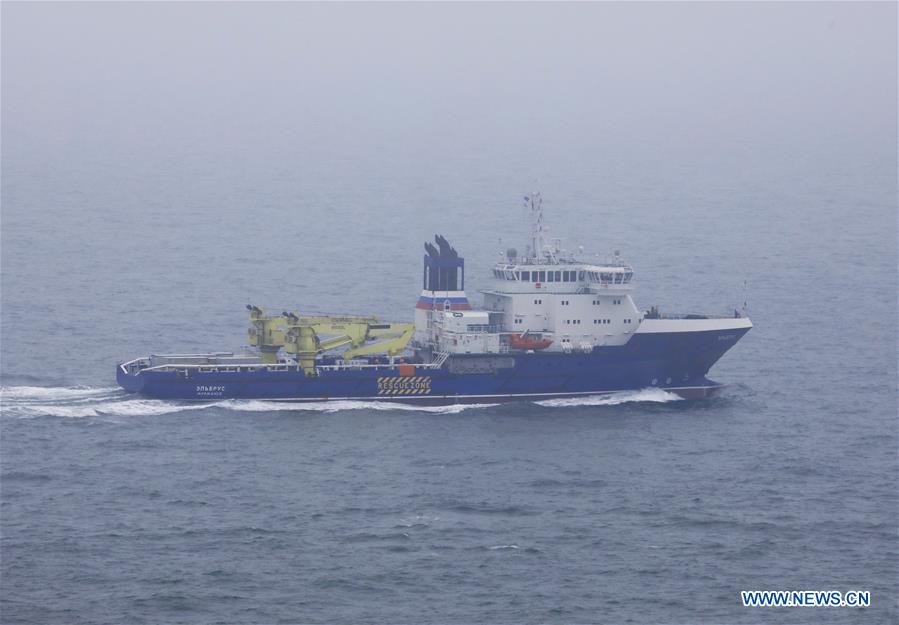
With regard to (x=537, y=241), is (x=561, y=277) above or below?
below

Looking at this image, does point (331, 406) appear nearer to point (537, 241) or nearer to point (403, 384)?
point (403, 384)

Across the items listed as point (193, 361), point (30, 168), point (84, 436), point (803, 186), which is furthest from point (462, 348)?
point (30, 168)

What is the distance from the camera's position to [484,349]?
236 ft

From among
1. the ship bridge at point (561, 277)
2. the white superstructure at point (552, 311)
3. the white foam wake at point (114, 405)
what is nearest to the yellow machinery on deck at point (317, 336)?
the white foam wake at point (114, 405)

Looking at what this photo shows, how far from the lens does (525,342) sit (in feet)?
238

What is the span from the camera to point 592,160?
177000 mm

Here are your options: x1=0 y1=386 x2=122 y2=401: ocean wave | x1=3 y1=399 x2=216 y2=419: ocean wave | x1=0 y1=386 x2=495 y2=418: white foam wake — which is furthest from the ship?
x1=0 y1=386 x2=122 y2=401: ocean wave

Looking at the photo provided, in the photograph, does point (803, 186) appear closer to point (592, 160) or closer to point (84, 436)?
point (592, 160)

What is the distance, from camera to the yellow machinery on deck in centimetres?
7000

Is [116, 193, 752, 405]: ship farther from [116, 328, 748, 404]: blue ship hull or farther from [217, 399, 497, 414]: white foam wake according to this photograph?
[217, 399, 497, 414]: white foam wake

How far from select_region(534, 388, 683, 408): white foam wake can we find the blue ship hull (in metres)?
0.33

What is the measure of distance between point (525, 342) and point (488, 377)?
264 cm

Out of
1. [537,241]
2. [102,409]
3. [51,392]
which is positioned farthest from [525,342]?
[51,392]

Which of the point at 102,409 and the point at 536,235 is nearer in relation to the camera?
the point at 102,409
